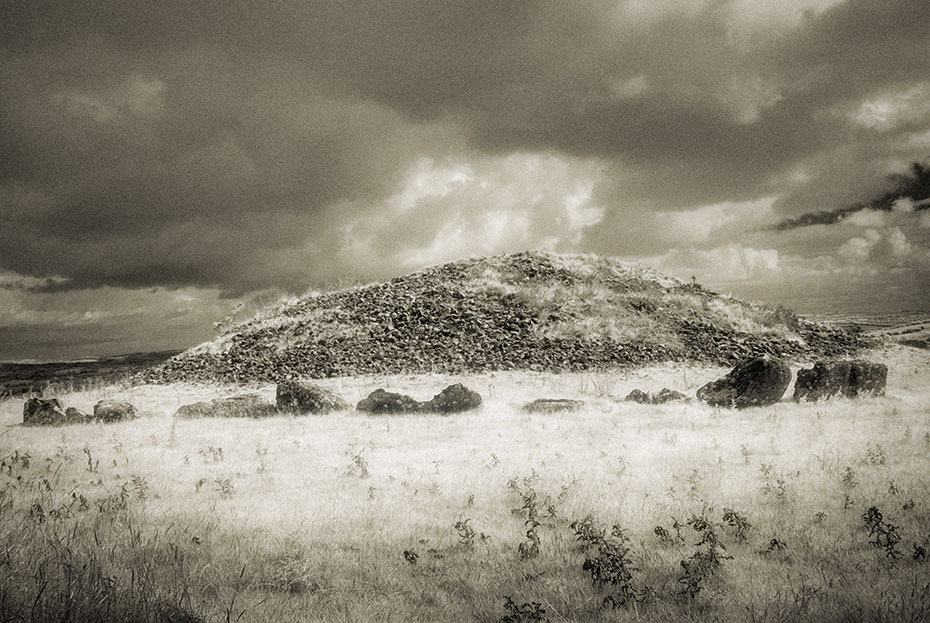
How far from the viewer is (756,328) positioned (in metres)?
29.4

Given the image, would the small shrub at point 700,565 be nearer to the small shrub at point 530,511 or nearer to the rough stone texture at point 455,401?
the small shrub at point 530,511

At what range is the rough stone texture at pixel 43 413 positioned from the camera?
15.4 m

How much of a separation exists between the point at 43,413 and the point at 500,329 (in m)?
18.9

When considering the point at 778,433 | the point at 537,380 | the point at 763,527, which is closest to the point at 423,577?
the point at 763,527

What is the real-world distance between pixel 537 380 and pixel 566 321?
6626 mm

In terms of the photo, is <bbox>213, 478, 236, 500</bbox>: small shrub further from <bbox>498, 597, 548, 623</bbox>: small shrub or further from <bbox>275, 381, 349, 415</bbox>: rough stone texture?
<bbox>275, 381, 349, 415</bbox>: rough stone texture

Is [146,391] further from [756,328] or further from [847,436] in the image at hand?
[756,328]

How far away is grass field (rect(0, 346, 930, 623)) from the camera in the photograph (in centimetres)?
440

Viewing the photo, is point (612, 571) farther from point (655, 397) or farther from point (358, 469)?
point (655, 397)

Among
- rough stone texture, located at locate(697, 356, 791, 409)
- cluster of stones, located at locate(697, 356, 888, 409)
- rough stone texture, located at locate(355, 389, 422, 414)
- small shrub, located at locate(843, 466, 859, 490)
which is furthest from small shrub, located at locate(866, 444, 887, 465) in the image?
rough stone texture, located at locate(355, 389, 422, 414)

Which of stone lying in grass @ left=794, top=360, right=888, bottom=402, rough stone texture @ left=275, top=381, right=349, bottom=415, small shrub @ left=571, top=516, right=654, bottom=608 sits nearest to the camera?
small shrub @ left=571, top=516, right=654, bottom=608

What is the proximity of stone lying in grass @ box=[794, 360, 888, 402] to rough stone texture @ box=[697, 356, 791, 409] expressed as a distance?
85 centimetres

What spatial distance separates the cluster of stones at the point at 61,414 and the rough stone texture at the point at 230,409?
158 cm

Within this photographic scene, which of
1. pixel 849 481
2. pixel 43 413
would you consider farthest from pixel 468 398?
pixel 43 413
